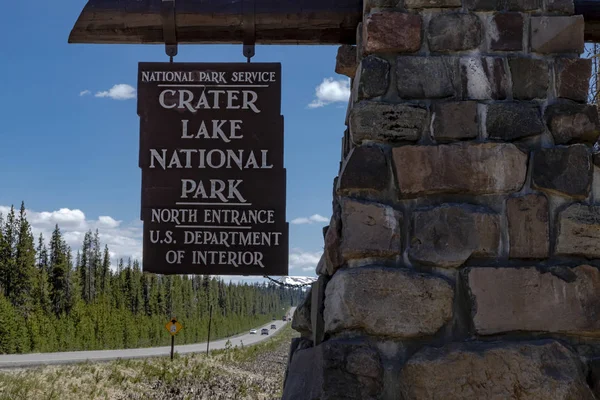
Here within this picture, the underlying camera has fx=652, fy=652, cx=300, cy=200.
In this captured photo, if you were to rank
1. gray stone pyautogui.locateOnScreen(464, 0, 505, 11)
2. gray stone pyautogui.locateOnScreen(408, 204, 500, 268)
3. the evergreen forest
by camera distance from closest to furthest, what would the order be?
gray stone pyautogui.locateOnScreen(408, 204, 500, 268) → gray stone pyautogui.locateOnScreen(464, 0, 505, 11) → the evergreen forest

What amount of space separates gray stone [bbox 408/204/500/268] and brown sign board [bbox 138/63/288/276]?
852mm

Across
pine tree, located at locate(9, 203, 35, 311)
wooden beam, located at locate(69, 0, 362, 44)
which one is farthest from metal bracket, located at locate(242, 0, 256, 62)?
pine tree, located at locate(9, 203, 35, 311)

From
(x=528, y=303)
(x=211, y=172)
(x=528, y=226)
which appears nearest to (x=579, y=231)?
(x=528, y=226)

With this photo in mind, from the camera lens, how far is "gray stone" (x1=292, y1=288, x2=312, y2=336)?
287 cm

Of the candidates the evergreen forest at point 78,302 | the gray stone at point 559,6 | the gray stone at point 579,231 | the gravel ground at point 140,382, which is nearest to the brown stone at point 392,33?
the gray stone at point 559,6

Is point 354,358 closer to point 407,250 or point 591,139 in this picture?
point 407,250

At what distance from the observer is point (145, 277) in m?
64.1

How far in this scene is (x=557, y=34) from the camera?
263 cm

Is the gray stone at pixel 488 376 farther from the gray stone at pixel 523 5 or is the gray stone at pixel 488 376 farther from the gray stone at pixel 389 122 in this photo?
the gray stone at pixel 523 5

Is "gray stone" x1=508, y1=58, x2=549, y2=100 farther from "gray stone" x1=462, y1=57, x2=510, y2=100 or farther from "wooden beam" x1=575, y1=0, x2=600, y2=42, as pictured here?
"wooden beam" x1=575, y1=0, x2=600, y2=42

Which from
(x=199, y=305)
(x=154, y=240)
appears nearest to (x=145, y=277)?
(x=199, y=305)

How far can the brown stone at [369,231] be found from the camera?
2426 millimetres

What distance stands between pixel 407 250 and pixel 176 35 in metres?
1.55

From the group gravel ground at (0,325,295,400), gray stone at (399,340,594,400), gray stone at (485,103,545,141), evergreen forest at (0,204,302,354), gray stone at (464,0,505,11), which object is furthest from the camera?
evergreen forest at (0,204,302,354)
